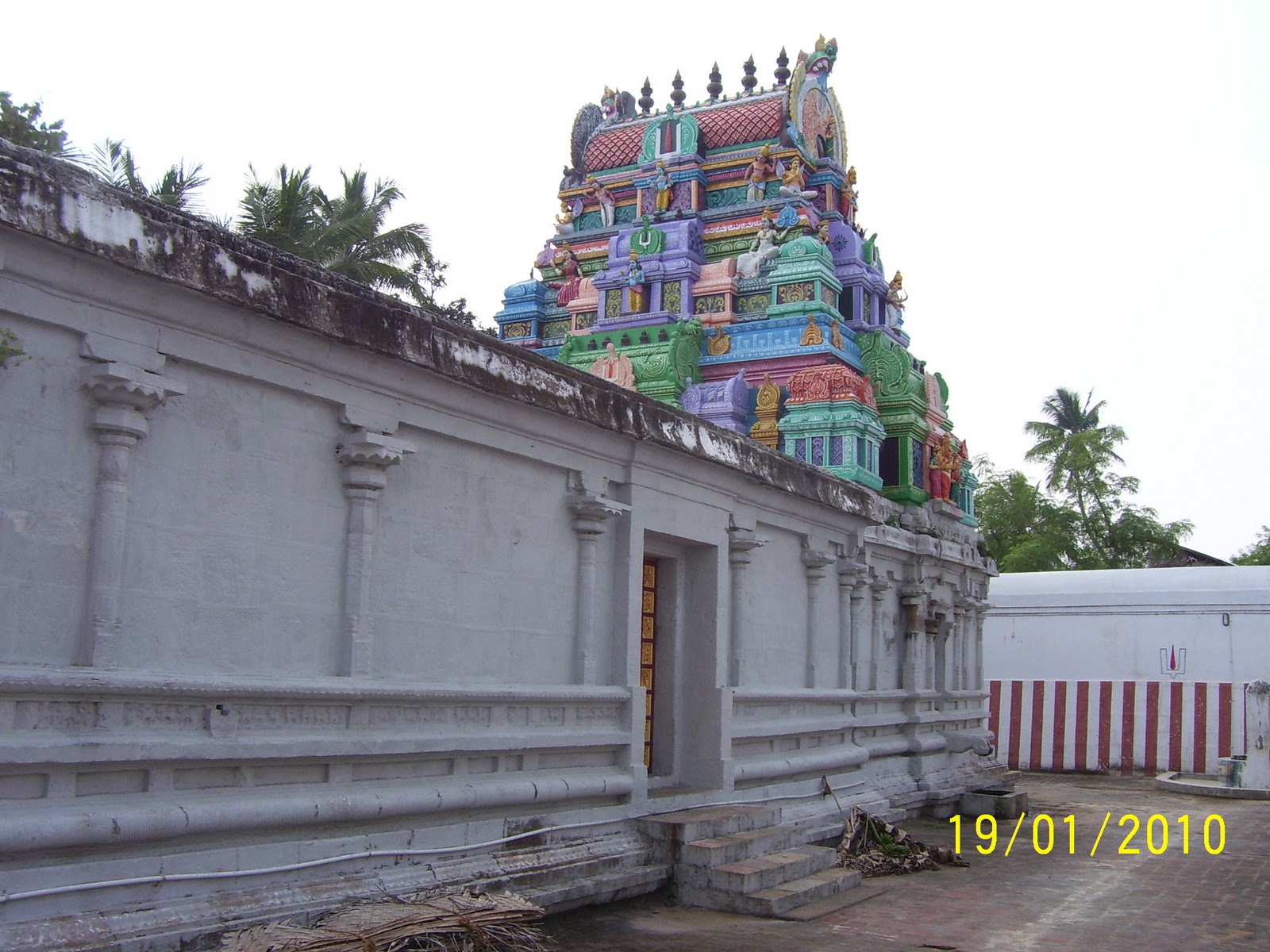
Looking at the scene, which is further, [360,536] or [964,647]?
[964,647]

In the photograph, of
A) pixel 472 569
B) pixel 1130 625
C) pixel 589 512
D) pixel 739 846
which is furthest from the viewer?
pixel 1130 625

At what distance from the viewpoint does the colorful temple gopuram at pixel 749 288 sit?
17391 millimetres

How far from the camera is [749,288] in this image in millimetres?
18453

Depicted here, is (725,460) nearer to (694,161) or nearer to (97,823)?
(97,823)

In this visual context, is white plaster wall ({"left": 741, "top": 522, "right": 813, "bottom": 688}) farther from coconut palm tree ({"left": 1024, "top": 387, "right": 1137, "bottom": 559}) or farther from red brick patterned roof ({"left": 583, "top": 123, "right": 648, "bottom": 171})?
coconut palm tree ({"left": 1024, "top": 387, "right": 1137, "bottom": 559})

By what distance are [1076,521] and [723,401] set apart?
81.4 ft

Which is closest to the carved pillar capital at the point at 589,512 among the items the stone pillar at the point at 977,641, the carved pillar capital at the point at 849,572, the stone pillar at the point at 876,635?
the carved pillar capital at the point at 849,572

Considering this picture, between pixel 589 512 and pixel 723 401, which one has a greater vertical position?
pixel 723 401

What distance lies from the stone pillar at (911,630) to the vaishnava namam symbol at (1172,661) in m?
11.4

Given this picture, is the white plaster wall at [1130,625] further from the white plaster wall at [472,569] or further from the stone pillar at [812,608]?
the white plaster wall at [472,569]

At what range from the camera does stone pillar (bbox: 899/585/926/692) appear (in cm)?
1543

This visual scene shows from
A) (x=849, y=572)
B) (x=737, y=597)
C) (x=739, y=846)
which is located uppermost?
(x=849, y=572)

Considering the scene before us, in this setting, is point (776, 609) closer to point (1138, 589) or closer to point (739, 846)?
point (739, 846)

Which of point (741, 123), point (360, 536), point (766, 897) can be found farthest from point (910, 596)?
point (360, 536)
